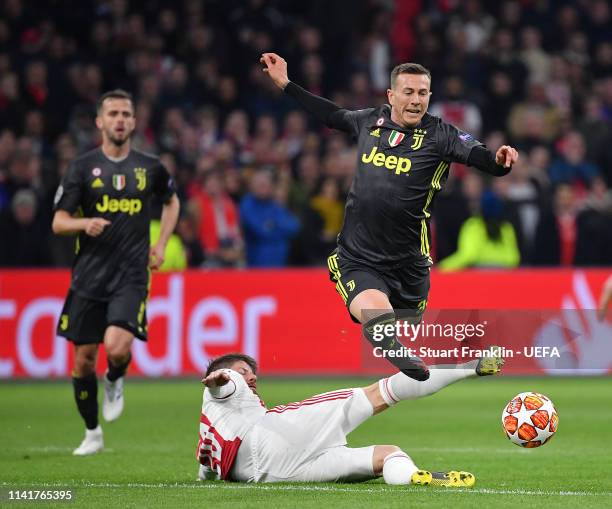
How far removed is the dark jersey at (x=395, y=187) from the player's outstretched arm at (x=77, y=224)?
6.85 ft

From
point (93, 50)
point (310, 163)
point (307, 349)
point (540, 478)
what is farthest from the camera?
point (93, 50)

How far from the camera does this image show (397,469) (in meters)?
7.89

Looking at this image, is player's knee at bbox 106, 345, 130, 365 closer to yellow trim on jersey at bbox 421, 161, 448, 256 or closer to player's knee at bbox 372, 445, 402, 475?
yellow trim on jersey at bbox 421, 161, 448, 256

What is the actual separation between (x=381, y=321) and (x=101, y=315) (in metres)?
3.14

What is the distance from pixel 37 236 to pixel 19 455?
274 inches

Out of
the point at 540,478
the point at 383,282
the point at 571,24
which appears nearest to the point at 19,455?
the point at 383,282

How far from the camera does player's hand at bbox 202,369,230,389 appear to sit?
8.12 m

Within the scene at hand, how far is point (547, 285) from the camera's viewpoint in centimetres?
1689

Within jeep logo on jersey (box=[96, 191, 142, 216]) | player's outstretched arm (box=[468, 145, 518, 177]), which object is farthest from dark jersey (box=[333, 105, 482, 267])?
jeep logo on jersey (box=[96, 191, 142, 216])

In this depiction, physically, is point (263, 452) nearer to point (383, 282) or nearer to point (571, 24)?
point (383, 282)

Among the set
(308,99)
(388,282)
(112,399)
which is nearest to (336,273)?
(388,282)

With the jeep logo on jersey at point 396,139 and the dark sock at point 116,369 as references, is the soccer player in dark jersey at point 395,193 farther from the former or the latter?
the dark sock at point 116,369

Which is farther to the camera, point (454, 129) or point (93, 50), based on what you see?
point (93, 50)

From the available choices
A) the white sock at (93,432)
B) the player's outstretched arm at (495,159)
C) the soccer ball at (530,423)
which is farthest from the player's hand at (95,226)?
the soccer ball at (530,423)
